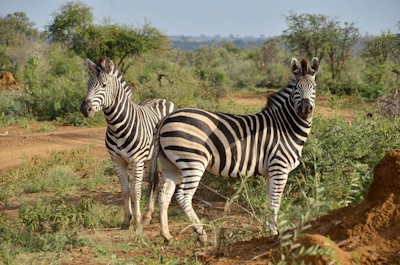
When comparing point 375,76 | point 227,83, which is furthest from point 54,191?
point 227,83

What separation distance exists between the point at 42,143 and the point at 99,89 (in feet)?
22.6

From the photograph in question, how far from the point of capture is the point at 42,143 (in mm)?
12703

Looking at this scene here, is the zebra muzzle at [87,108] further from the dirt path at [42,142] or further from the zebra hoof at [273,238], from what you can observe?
the dirt path at [42,142]

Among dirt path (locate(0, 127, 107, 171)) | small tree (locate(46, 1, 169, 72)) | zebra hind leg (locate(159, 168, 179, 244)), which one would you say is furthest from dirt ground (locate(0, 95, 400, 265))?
small tree (locate(46, 1, 169, 72))

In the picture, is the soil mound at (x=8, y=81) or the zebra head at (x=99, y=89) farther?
the soil mound at (x=8, y=81)

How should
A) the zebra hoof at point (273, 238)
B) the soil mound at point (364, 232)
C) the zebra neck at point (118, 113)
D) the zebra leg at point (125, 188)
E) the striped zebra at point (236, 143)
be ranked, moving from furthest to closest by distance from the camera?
the zebra leg at point (125, 188) → the zebra neck at point (118, 113) → the striped zebra at point (236, 143) → the zebra hoof at point (273, 238) → the soil mound at point (364, 232)

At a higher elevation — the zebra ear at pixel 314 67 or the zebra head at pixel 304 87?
the zebra ear at pixel 314 67

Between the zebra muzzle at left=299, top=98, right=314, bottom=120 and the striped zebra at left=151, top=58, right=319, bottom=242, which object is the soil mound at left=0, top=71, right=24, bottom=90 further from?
the zebra muzzle at left=299, top=98, right=314, bottom=120

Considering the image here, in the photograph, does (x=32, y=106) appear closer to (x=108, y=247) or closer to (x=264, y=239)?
(x=108, y=247)

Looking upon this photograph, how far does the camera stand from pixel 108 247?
5.44 m

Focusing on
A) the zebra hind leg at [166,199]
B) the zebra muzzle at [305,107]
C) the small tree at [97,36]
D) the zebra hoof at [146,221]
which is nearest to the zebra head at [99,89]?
the zebra hind leg at [166,199]

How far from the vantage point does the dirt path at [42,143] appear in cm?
1136

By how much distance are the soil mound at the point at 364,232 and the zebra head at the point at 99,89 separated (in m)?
2.81

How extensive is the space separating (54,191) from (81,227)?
2459 mm
